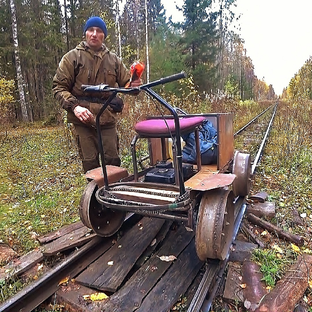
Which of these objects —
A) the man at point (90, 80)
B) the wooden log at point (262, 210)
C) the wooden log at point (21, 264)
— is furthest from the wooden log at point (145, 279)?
the man at point (90, 80)

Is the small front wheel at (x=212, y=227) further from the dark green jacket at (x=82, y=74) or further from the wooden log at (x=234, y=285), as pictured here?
the dark green jacket at (x=82, y=74)

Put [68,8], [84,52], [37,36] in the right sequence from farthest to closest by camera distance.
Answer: [37,36] → [68,8] → [84,52]

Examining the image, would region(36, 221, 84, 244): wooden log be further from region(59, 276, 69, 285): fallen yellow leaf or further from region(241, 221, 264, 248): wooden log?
region(241, 221, 264, 248): wooden log

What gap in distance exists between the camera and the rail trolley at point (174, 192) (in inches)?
93.7

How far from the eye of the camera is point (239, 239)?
326 cm

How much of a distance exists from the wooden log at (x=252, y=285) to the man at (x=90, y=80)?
2328mm

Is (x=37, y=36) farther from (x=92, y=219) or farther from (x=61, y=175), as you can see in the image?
(x=92, y=219)

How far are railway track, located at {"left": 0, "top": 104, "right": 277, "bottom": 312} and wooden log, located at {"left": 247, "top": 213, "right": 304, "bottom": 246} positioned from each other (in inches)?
17.8

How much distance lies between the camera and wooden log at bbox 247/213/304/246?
3.23 meters

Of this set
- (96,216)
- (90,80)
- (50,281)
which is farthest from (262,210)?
(90,80)

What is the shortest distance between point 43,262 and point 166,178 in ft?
5.10

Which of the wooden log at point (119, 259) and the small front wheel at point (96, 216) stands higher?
the small front wheel at point (96, 216)

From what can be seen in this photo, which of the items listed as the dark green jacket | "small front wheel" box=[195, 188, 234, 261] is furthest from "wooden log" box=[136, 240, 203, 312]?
the dark green jacket

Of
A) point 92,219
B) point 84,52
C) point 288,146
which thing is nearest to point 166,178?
point 92,219
